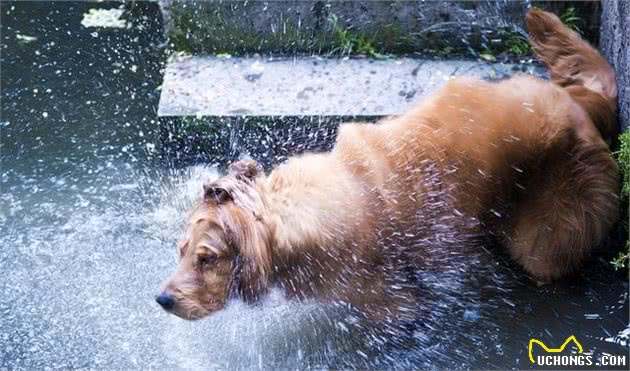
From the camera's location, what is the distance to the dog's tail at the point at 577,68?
4609 millimetres

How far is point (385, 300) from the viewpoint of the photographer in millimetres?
4227

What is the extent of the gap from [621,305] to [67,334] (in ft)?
9.99

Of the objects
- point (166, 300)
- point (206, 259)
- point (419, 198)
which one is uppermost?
point (419, 198)

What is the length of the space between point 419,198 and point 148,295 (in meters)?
1.62

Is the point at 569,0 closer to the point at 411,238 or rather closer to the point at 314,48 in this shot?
the point at 314,48

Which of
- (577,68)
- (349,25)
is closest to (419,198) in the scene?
(577,68)

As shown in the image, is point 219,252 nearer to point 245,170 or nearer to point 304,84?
point 245,170

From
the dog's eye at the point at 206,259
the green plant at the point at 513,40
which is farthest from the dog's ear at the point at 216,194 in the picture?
the green plant at the point at 513,40

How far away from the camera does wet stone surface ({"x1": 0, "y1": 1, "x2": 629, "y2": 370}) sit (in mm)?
4293

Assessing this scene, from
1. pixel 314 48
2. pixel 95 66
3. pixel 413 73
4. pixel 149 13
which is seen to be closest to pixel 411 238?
pixel 413 73

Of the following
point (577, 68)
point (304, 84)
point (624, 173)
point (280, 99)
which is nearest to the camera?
point (624, 173)

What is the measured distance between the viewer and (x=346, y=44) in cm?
598

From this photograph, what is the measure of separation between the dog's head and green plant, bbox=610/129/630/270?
6.74 ft

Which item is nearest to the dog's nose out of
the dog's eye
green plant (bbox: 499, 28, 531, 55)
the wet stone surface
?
the dog's eye
